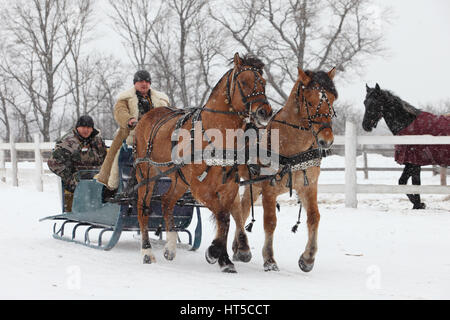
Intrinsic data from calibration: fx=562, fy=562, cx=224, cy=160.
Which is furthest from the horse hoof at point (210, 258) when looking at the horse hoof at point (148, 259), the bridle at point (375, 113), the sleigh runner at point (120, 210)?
the bridle at point (375, 113)

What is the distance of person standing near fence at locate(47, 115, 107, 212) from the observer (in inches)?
315

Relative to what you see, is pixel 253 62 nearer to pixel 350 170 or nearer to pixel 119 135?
pixel 119 135

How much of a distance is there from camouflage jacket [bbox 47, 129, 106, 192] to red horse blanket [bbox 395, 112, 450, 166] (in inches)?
239

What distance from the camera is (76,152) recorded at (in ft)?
26.8

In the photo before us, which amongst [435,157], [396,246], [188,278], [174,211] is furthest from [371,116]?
[188,278]

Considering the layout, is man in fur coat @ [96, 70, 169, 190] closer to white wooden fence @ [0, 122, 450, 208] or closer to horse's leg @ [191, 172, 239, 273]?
horse's leg @ [191, 172, 239, 273]

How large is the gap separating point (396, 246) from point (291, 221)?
8.42ft

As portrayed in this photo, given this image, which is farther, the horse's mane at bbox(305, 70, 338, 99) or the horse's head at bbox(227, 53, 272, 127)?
the horse's mane at bbox(305, 70, 338, 99)

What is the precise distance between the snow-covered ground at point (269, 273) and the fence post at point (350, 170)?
0.46 meters

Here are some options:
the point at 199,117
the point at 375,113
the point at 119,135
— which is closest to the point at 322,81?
the point at 199,117

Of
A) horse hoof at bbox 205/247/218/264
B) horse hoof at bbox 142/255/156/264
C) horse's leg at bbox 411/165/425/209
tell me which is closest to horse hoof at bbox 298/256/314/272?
horse hoof at bbox 205/247/218/264

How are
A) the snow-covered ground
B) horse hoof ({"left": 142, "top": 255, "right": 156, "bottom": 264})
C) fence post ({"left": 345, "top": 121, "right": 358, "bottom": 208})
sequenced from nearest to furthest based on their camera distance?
→ the snow-covered ground → horse hoof ({"left": 142, "top": 255, "right": 156, "bottom": 264}) → fence post ({"left": 345, "top": 121, "right": 358, "bottom": 208})

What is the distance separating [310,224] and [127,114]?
2810 mm
